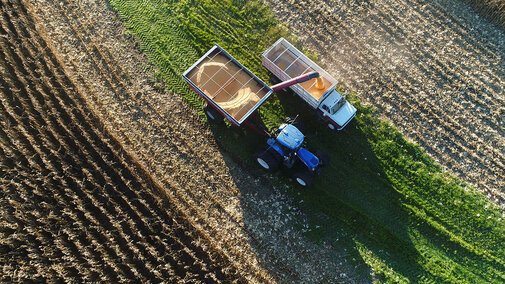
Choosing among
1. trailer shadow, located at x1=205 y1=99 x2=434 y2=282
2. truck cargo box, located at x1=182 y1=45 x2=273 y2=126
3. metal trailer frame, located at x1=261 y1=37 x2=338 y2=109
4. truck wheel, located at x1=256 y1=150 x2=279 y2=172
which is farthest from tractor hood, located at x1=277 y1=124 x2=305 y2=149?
metal trailer frame, located at x1=261 y1=37 x2=338 y2=109

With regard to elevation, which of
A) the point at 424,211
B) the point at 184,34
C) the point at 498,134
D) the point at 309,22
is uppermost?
the point at 498,134

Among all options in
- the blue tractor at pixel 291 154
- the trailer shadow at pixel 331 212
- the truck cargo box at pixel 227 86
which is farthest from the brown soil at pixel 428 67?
the truck cargo box at pixel 227 86

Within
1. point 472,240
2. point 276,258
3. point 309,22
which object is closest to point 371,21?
point 309,22

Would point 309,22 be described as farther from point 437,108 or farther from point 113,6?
point 113,6

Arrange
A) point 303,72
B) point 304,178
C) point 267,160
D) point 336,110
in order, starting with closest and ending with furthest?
point 304,178 < point 267,160 < point 336,110 < point 303,72

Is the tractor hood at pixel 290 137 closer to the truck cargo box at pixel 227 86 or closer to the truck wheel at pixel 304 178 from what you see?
the truck wheel at pixel 304 178

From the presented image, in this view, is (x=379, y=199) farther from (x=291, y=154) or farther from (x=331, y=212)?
(x=291, y=154)

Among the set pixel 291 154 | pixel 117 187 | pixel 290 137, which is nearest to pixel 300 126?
pixel 290 137
